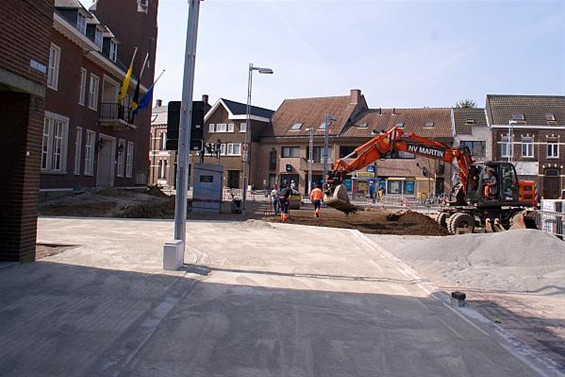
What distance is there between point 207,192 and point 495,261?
15283 mm

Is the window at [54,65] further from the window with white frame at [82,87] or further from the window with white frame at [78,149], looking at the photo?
the window with white frame at [78,149]

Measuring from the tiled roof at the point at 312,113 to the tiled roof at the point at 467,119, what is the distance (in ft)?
35.7

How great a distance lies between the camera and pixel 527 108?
51.4 m

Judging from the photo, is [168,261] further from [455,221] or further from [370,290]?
[455,221]

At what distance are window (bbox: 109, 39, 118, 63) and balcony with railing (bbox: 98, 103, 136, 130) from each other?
378 centimetres

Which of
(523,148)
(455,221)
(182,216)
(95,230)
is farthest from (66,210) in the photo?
(523,148)

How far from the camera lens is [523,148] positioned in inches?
1956

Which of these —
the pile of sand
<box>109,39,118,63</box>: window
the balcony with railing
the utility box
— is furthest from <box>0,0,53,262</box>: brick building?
<box>109,39,118,63</box>: window

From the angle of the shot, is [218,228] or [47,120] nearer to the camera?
[218,228]

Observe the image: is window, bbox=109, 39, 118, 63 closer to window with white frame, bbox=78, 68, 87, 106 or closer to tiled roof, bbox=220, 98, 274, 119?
window with white frame, bbox=78, 68, 87, 106

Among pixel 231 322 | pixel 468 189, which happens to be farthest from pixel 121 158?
pixel 231 322

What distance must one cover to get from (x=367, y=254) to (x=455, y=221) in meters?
7.95

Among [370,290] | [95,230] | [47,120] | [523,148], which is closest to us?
[370,290]

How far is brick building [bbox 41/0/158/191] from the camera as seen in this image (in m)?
23.8
